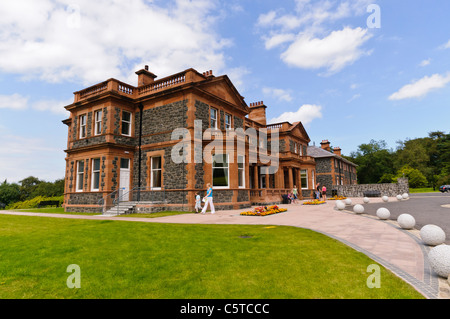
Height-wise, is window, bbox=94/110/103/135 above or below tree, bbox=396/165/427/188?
above

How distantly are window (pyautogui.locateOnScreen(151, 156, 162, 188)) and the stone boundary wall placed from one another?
99.7ft

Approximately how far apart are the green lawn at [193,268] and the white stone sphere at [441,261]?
84 cm

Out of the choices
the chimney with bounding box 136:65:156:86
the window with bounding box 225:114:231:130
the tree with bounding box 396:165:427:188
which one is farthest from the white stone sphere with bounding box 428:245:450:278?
the tree with bounding box 396:165:427:188

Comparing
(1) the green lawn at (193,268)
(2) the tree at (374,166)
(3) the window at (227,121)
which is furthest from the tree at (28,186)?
(2) the tree at (374,166)

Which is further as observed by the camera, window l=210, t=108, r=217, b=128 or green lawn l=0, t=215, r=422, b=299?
window l=210, t=108, r=217, b=128

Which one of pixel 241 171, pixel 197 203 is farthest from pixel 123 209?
pixel 241 171

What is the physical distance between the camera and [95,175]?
1928 centimetres

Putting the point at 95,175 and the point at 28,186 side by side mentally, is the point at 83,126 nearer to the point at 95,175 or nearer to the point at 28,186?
the point at 95,175

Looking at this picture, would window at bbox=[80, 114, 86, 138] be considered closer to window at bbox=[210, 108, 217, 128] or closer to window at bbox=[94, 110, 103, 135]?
window at bbox=[94, 110, 103, 135]

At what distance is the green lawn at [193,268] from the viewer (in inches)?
146

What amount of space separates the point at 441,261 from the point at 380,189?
36990 millimetres

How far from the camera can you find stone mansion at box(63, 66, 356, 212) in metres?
17.4

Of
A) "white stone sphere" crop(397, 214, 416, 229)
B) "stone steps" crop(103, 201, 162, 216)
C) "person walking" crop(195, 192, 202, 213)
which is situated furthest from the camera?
"person walking" crop(195, 192, 202, 213)
